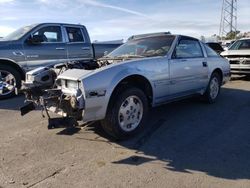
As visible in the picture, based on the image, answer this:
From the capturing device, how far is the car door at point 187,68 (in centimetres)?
585

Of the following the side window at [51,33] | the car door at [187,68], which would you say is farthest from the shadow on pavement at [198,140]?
the side window at [51,33]

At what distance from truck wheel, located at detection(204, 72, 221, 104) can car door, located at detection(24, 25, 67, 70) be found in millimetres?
4252

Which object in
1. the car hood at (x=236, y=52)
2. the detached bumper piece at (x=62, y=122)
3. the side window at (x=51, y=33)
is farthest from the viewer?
the car hood at (x=236, y=52)

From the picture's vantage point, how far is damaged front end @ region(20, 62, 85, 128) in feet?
14.1

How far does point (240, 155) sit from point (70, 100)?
234 cm

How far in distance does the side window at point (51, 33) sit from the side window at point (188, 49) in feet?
13.8

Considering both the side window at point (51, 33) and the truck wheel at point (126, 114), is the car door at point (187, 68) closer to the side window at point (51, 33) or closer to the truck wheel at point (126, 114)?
the truck wheel at point (126, 114)

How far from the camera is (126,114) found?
15.9ft

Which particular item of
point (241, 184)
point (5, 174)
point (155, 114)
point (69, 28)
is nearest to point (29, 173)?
point (5, 174)

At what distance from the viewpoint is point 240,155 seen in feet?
14.2

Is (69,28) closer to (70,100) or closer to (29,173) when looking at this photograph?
(70,100)

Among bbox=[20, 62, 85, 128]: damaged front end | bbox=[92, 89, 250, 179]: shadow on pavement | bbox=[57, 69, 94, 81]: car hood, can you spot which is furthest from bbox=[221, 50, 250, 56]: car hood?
bbox=[57, 69, 94, 81]: car hood

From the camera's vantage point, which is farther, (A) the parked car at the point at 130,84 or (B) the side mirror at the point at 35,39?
(B) the side mirror at the point at 35,39

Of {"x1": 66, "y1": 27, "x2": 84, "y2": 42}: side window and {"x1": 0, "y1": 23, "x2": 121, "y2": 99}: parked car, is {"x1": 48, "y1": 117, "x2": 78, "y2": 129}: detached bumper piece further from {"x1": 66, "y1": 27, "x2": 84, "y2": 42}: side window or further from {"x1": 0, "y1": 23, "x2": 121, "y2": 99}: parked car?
{"x1": 66, "y1": 27, "x2": 84, "y2": 42}: side window
